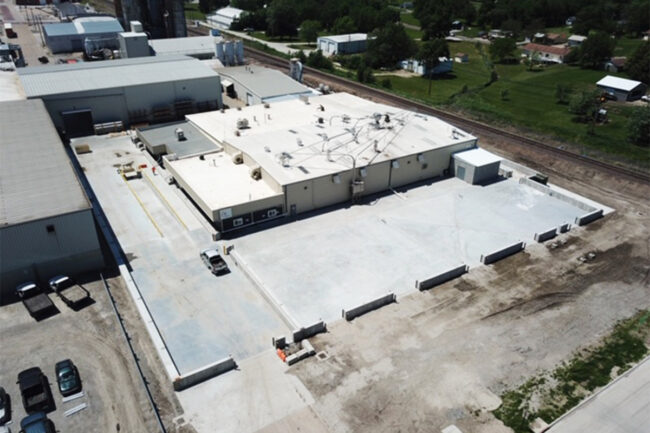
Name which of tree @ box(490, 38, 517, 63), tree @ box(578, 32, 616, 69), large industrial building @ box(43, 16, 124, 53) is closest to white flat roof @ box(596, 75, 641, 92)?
tree @ box(578, 32, 616, 69)

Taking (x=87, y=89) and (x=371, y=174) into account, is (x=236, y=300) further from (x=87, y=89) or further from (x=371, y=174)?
(x=87, y=89)

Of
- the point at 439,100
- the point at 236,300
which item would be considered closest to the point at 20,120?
the point at 236,300

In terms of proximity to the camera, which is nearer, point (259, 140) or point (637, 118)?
point (259, 140)

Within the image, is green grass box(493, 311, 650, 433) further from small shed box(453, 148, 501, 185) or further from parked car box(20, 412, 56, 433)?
parked car box(20, 412, 56, 433)

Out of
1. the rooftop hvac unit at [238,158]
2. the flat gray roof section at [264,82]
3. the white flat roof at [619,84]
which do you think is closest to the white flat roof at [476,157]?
the rooftop hvac unit at [238,158]

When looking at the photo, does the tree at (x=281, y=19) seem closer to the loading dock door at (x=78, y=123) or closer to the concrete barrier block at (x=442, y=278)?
the loading dock door at (x=78, y=123)

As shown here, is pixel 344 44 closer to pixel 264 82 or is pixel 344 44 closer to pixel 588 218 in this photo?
pixel 264 82
